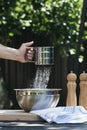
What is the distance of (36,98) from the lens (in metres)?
2.14

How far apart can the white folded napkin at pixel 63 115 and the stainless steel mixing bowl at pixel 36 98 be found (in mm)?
49

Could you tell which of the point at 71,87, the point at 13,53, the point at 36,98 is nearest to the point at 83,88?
the point at 71,87

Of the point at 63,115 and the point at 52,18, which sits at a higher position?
the point at 52,18

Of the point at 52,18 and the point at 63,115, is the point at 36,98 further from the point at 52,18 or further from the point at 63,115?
the point at 52,18

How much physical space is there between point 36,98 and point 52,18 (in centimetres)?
483

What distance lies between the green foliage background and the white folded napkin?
4534 millimetres

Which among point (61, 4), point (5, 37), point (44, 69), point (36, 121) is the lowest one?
point (36, 121)

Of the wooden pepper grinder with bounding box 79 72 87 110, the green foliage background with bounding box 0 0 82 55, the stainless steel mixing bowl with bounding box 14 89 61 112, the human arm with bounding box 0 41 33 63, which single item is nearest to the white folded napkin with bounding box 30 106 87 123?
the stainless steel mixing bowl with bounding box 14 89 61 112

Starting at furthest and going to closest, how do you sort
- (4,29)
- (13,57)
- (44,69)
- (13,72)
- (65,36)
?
(13,72) < (65,36) < (4,29) < (44,69) < (13,57)

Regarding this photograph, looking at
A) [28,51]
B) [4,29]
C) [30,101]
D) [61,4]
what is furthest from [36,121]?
[61,4]

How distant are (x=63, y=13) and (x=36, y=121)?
495 centimetres

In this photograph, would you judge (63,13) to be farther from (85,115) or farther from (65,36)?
(85,115)

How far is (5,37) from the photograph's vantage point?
→ 21.5 ft

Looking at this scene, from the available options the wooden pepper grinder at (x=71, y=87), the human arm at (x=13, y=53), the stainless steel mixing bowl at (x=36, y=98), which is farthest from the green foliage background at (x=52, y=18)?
the human arm at (x=13, y=53)
